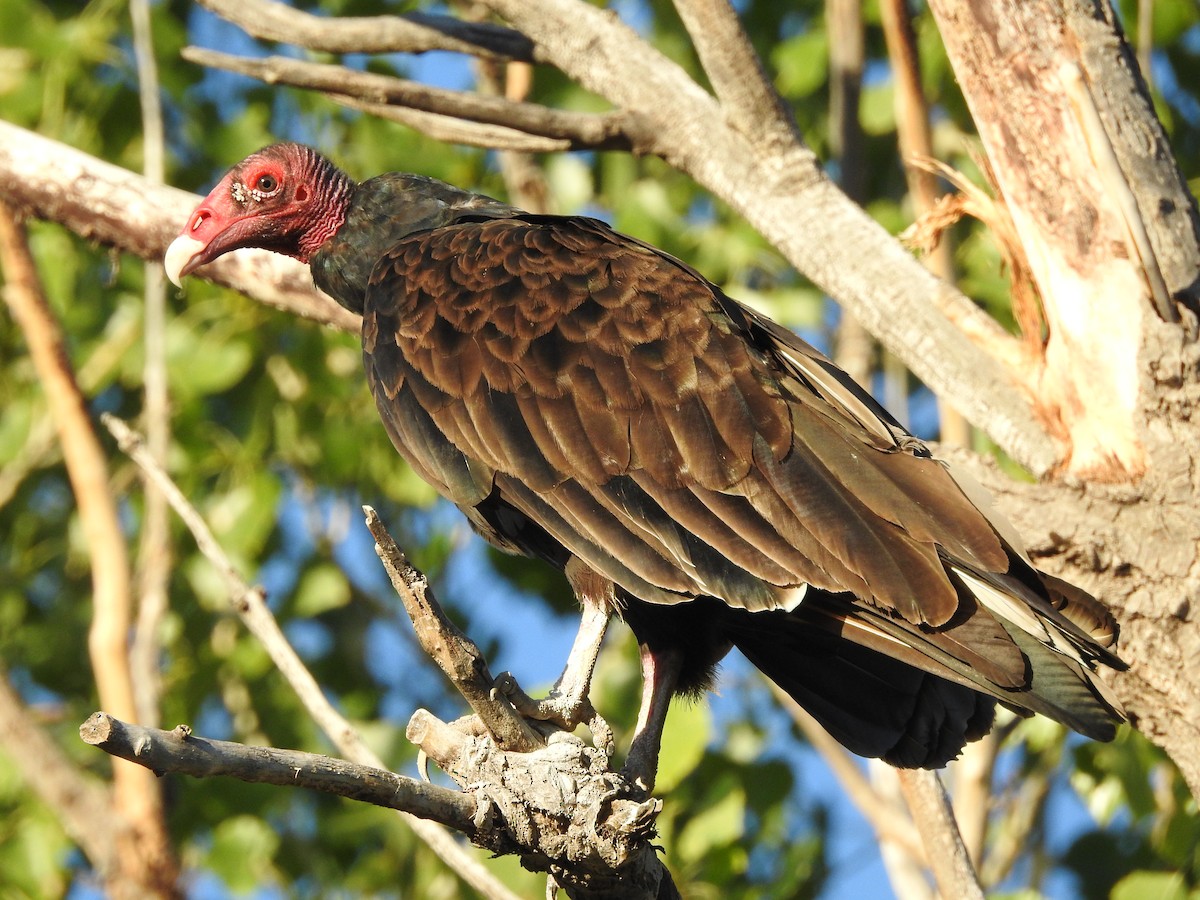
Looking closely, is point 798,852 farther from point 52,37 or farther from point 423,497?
point 52,37

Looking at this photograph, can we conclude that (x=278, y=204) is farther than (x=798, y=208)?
Yes

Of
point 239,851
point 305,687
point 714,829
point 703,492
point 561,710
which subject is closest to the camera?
point 703,492

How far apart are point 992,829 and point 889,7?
3.39 metres

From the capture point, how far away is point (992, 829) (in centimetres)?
596

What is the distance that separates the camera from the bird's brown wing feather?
2539 millimetres

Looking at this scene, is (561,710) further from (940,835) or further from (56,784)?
(56,784)

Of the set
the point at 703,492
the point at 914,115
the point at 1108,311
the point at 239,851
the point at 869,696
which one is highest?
the point at 914,115

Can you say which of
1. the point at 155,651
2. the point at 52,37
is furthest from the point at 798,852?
the point at 52,37

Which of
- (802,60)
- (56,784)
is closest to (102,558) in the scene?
(56,784)

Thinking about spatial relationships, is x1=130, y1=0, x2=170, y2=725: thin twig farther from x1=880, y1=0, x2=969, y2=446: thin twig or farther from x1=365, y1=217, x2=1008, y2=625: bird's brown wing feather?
x1=880, y1=0, x2=969, y2=446: thin twig

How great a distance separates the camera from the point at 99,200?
12.5 feet

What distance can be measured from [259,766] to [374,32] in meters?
2.34

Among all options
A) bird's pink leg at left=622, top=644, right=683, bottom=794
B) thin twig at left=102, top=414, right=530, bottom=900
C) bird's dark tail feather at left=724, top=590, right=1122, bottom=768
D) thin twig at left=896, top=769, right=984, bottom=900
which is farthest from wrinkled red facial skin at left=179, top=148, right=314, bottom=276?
thin twig at left=896, top=769, right=984, bottom=900

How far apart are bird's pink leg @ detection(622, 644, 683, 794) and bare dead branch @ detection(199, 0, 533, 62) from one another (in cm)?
158
